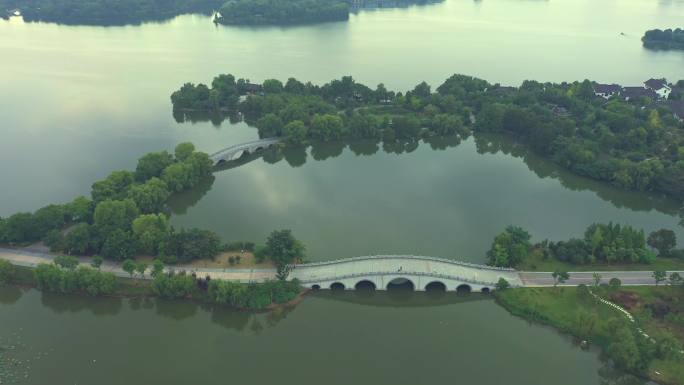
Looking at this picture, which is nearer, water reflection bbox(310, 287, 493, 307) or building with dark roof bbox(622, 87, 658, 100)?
water reflection bbox(310, 287, 493, 307)

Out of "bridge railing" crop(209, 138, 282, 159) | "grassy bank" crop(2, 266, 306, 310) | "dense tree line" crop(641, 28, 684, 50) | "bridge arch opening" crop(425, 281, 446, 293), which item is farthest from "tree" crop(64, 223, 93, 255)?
"dense tree line" crop(641, 28, 684, 50)

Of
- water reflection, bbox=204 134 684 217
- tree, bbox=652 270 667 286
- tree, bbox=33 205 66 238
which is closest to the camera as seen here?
tree, bbox=652 270 667 286

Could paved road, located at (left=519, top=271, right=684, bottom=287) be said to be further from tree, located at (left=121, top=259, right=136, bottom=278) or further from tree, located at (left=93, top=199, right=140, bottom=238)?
tree, located at (left=93, top=199, right=140, bottom=238)

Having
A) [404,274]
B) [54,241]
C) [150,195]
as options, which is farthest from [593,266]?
[54,241]

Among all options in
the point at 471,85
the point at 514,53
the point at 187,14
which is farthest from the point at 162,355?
the point at 187,14

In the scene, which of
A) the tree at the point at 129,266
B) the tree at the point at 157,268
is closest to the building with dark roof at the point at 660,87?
the tree at the point at 157,268

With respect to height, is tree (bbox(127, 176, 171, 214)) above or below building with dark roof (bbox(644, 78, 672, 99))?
below

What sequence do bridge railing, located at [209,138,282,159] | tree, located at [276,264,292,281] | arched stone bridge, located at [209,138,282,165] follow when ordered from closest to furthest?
tree, located at [276,264,292,281] < arched stone bridge, located at [209,138,282,165] < bridge railing, located at [209,138,282,159]
